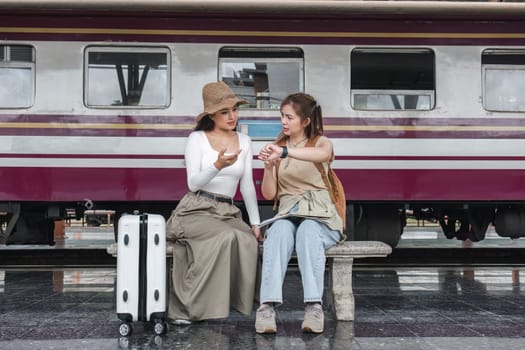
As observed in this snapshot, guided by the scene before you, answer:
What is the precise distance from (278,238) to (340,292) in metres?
0.75

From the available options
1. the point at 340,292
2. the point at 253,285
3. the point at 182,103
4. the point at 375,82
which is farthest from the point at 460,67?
the point at 253,285

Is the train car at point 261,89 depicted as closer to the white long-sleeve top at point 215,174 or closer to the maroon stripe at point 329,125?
the maroon stripe at point 329,125

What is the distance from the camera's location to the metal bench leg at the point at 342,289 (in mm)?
4781

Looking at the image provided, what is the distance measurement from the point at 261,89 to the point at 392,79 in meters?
1.56

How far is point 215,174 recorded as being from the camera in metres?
4.53

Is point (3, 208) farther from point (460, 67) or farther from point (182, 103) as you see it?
point (460, 67)

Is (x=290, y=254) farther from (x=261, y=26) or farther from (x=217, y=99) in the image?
(x=261, y=26)

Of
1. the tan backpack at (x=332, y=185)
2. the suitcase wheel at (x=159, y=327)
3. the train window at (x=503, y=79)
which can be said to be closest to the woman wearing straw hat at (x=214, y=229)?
the suitcase wheel at (x=159, y=327)

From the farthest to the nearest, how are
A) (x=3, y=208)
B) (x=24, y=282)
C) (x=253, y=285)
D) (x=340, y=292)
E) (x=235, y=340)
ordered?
1. (x=3, y=208)
2. (x=24, y=282)
3. (x=340, y=292)
4. (x=253, y=285)
5. (x=235, y=340)

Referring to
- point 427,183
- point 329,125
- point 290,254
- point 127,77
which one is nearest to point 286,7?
point 329,125

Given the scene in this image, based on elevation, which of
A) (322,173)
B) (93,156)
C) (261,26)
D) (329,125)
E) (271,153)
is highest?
(261,26)

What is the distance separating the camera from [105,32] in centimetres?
731

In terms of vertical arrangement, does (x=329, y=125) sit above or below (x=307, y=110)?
above

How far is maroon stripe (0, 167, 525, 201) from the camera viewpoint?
725 cm
